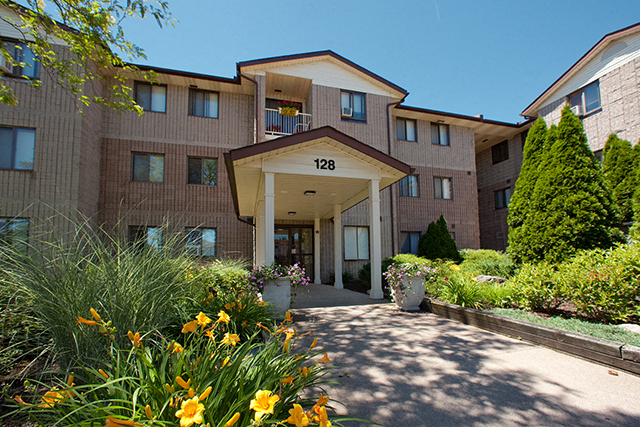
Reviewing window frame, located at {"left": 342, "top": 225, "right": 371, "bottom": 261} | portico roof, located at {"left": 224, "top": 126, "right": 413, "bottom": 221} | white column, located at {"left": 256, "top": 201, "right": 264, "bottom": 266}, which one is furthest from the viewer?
window frame, located at {"left": 342, "top": 225, "right": 371, "bottom": 261}

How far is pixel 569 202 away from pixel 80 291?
25.5 ft

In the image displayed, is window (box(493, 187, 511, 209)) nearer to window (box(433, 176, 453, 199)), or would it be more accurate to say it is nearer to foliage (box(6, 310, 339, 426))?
window (box(433, 176, 453, 199))

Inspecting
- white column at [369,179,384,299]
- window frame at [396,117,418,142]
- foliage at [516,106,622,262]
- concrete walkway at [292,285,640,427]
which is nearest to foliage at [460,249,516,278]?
foliage at [516,106,622,262]

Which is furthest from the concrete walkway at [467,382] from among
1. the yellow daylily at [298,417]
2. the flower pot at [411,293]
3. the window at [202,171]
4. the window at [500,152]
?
the window at [500,152]

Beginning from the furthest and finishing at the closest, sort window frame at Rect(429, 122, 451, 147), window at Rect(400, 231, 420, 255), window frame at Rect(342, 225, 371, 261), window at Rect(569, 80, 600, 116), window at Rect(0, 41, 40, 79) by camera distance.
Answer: window frame at Rect(429, 122, 451, 147)
window at Rect(400, 231, 420, 255)
window at Rect(569, 80, 600, 116)
window frame at Rect(342, 225, 371, 261)
window at Rect(0, 41, 40, 79)

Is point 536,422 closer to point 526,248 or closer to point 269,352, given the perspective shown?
point 269,352

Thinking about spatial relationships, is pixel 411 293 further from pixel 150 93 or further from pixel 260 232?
pixel 150 93

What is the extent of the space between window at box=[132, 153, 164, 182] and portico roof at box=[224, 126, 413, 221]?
5099 mm

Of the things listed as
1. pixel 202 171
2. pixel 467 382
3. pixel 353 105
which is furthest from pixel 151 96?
pixel 467 382

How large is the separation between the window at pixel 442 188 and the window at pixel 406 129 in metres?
2.31

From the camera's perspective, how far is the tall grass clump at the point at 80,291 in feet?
7.66

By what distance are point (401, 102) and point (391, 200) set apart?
15.1 ft

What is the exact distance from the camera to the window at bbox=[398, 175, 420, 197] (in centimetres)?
1462

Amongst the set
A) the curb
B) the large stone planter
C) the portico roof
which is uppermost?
the portico roof
